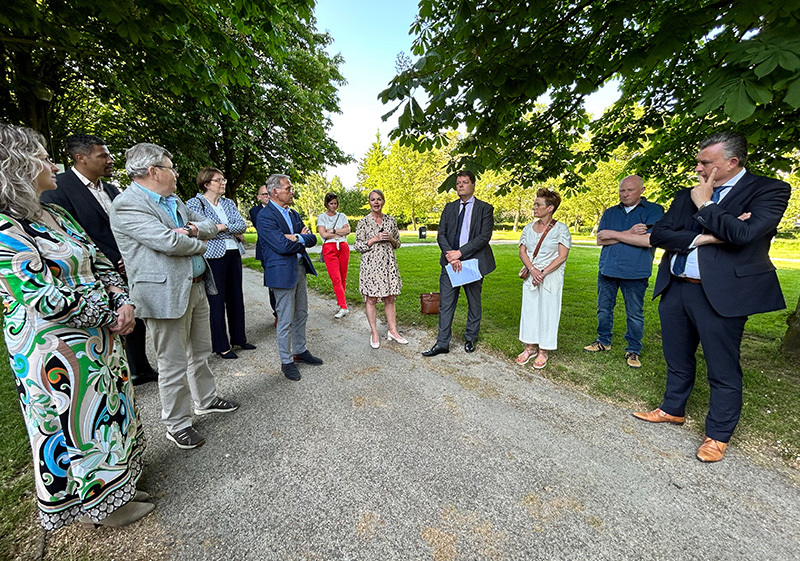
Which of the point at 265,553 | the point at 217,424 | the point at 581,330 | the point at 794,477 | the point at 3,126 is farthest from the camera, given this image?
the point at 581,330

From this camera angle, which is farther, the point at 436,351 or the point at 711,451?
the point at 436,351

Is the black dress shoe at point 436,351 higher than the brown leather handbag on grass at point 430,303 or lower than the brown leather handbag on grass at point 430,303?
lower

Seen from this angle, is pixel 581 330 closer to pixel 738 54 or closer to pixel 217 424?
pixel 738 54

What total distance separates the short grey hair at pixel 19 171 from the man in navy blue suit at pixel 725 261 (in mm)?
4112

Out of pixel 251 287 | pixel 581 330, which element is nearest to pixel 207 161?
pixel 251 287

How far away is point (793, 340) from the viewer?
A: 13.1ft

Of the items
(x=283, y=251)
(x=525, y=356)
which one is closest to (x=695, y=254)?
(x=525, y=356)

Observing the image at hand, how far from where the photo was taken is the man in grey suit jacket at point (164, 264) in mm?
2281

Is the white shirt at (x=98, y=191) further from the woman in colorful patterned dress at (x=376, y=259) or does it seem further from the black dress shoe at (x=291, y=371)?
the woman in colorful patterned dress at (x=376, y=259)

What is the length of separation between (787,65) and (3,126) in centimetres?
401

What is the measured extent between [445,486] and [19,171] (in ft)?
9.58

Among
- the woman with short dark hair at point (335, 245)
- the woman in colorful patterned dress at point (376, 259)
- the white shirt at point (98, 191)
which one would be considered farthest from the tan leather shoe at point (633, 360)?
the white shirt at point (98, 191)

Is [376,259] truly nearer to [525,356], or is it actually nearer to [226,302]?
[226,302]

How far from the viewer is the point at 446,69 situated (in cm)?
264
